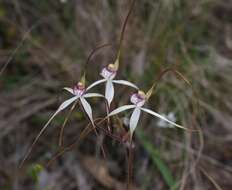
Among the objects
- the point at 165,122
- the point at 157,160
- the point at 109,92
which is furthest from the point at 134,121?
the point at 165,122

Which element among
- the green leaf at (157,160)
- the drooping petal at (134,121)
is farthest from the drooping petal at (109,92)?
the green leaf at (157,160)

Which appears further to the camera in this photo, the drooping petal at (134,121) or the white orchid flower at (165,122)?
the white orchid flower at (165,122)

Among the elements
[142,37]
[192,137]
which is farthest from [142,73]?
[192,137]

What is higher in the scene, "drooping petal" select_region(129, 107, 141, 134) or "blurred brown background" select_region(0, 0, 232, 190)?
"blurred brown background" select_region(0, 0, 232, 190)

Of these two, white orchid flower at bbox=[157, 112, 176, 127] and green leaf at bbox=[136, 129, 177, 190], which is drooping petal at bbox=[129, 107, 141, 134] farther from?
white orchid flower at bbox=[157, 112, 176, 127]

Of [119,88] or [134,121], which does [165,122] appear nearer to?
[119,88]

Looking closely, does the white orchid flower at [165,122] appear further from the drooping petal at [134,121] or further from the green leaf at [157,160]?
the drooping petal at [134,121]

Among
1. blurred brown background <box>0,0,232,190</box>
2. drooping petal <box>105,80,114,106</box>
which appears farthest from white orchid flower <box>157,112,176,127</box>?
drooping petal <box>105,80,114,106</box>

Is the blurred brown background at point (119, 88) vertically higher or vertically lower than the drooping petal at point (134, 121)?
higher
